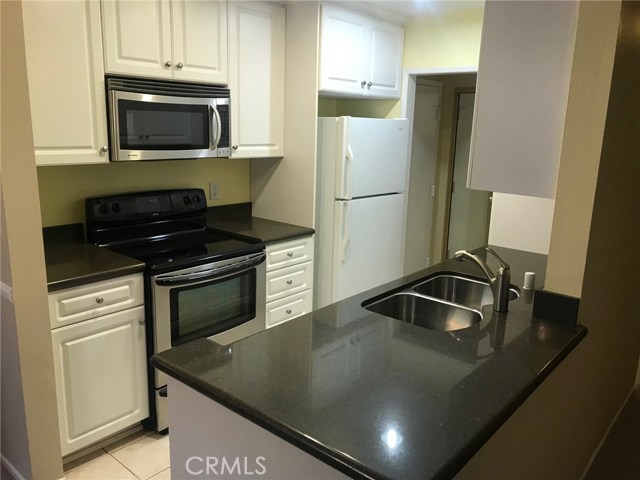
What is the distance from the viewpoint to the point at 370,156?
3355mm

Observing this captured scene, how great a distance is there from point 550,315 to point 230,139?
6.60 ft

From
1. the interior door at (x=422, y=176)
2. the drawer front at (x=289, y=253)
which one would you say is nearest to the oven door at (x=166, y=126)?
the drawer front at (x=289, y=253)

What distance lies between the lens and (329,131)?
127 inches

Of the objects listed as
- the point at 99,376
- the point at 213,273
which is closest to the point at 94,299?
the point at 99,376

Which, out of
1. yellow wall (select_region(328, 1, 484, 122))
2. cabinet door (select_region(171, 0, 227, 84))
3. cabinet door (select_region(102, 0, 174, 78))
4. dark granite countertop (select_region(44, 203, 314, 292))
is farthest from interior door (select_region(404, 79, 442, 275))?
cabinet door (select_region(102, 0, 174, 78))

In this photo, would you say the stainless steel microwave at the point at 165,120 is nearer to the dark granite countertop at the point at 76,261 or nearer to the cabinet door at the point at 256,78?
the cabinet door at the point at 256,78

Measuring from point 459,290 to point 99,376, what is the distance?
1650 mm

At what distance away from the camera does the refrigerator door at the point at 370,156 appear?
3.20 m

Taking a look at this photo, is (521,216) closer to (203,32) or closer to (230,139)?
(230,139)

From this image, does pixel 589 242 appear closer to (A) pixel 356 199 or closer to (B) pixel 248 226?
(A) pixel 356 199

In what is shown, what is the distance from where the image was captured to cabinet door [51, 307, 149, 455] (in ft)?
7.18

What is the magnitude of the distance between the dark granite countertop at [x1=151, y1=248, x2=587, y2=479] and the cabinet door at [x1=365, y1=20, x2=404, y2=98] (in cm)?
216

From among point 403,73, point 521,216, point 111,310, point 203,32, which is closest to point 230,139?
point 203,32

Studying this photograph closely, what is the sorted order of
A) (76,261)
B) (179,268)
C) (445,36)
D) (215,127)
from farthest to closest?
1. (445,36)
2. (215,127)
3. (179,268)
4. (76,261)
